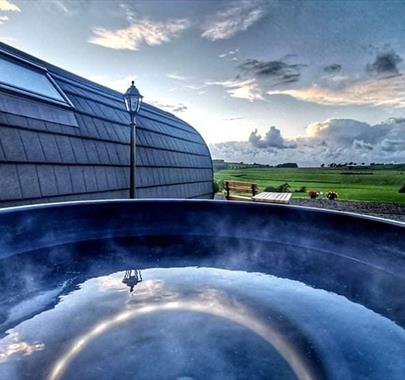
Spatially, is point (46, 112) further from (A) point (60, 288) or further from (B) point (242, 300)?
(B) point (242, 300)

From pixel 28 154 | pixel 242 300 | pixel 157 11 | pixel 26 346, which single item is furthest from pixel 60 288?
pixel 157 11

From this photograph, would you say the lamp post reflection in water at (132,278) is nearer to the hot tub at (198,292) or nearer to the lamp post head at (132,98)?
the hot tub at (198,292)

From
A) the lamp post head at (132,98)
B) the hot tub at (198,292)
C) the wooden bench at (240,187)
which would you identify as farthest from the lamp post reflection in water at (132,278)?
the wooden bench at (240,187)

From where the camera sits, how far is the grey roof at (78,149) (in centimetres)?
466

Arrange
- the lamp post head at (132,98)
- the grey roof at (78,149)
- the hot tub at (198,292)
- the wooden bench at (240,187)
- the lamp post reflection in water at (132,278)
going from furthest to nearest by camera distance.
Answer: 1. the wooden bench at (240,187)
2. the lamp post head at (132,98)
3. the grey roof at (78,149)
4. the lamp post reflection in water at (132,278)
5. the hot tub at (198,292)

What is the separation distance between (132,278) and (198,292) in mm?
623

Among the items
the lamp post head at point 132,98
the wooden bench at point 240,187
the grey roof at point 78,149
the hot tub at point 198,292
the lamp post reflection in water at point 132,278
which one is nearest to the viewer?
the hot tub at point 198,292

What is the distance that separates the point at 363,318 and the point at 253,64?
65.7 feet

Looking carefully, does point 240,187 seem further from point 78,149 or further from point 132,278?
Answer: point 132,278

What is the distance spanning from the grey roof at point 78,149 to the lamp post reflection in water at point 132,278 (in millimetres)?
3196

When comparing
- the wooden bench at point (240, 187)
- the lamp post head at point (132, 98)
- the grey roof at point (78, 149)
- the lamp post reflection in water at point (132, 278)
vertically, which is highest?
the lamp post head at point (132, 98)

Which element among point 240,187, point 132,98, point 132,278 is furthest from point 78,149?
point 240,187

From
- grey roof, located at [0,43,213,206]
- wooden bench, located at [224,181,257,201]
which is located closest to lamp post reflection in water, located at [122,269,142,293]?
grey roof, located at [0,43,213,206]

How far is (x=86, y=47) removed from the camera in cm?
967
